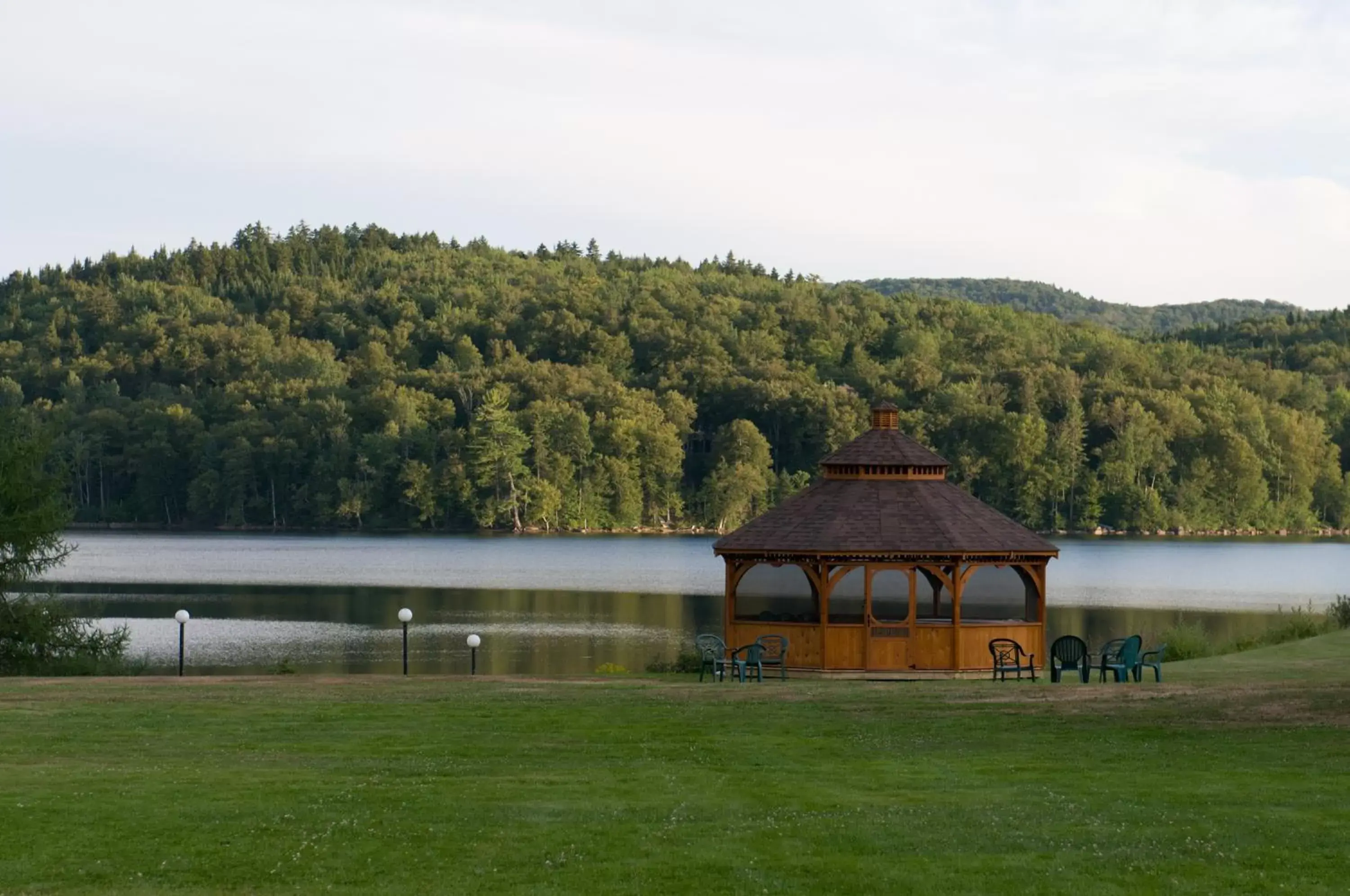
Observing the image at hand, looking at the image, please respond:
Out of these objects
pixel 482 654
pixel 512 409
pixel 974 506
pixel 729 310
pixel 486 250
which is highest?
pixel 486 250

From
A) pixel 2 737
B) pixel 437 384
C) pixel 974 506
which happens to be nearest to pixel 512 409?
pixel 437 384

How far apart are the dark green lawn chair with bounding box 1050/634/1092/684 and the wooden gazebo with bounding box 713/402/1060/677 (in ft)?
11.0

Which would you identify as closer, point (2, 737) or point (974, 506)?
point (2, 737)

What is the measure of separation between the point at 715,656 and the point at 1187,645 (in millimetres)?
12012

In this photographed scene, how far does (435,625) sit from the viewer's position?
148ft

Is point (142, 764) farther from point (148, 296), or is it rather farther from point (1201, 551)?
point (148, 296)

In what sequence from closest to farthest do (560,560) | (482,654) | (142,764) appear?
(142,764), (482,654), (560,560)

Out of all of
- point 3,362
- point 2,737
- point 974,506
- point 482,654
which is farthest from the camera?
point 3,362

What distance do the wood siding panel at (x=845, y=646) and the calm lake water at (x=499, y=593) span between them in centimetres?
781

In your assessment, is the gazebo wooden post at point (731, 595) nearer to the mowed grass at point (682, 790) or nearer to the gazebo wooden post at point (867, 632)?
the gazebo wooden post at point (867, 632)

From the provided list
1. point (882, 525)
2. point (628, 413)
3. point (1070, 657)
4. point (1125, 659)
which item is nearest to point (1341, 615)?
point (882, 525)

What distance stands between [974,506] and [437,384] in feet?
300

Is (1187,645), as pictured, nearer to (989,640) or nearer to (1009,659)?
(989,640)

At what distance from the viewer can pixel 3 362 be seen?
126688mm
